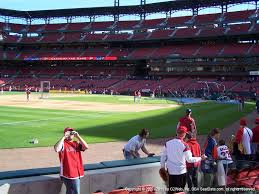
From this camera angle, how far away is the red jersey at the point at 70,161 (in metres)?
7.39

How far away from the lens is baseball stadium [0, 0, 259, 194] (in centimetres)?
832

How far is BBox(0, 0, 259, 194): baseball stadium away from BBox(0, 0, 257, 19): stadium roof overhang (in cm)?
34

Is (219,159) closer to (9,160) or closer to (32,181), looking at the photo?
(32,181)

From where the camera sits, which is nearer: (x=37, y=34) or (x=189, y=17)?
(x=189, y=17)

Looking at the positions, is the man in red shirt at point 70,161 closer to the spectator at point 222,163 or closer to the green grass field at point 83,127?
the spectator at point 222,163

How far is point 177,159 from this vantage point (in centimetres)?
752

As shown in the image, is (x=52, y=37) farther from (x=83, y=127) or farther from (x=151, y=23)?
(x=83, y=127)

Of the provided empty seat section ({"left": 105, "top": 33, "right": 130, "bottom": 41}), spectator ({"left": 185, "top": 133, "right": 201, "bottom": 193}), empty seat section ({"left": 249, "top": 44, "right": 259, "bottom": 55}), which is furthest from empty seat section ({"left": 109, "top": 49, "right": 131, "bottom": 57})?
spectator ({"left": 185, "top": 133, "right": 201, "bottom": 193})

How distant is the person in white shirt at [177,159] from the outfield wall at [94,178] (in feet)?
4.28

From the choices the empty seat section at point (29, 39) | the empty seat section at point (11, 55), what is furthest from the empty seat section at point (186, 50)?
the empty seat section at point (11, 55)

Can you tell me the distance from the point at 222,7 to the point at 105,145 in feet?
235

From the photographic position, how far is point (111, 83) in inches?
3260

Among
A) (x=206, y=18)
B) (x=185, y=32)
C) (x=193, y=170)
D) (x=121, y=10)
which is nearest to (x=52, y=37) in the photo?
(x=121, y=10)

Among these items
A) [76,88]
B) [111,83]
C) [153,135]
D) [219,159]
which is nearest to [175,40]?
[111,83]
